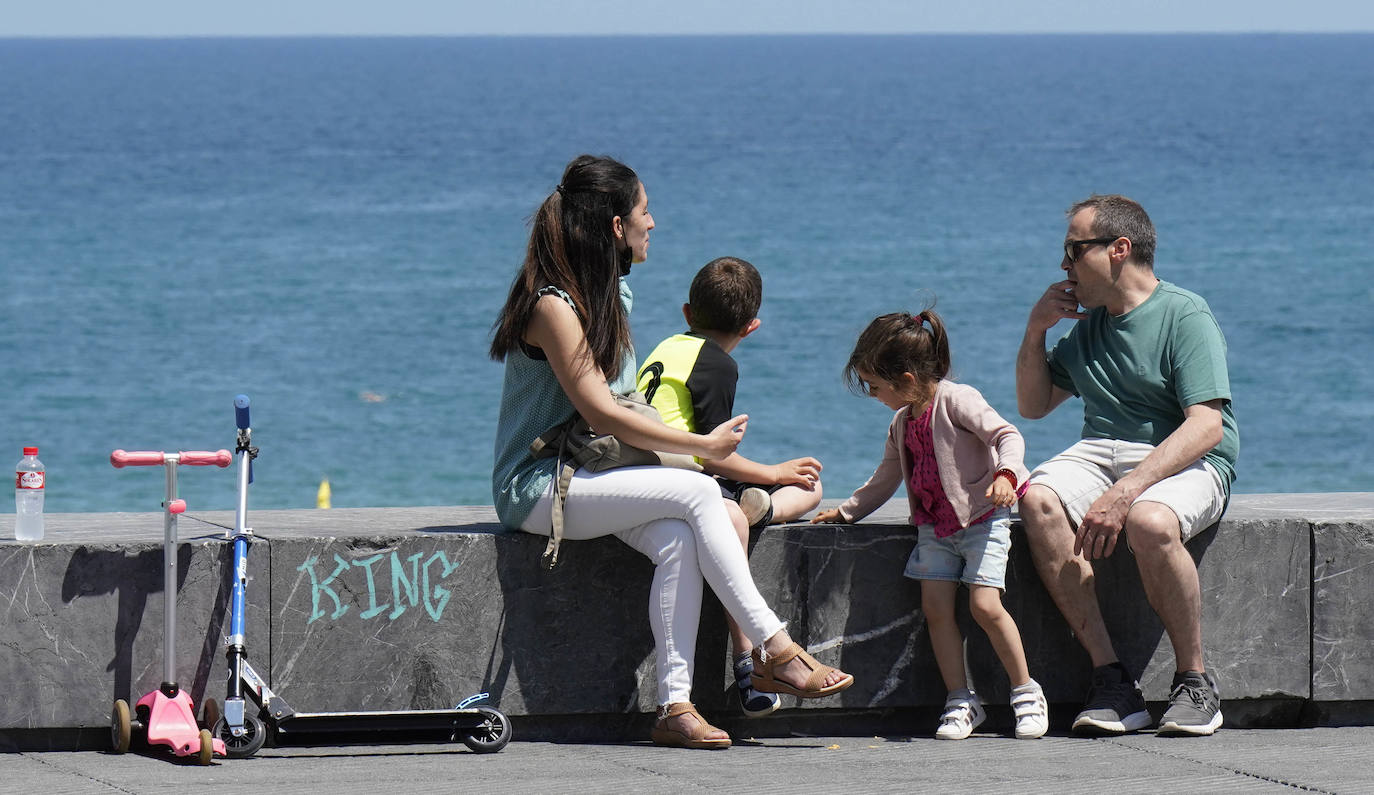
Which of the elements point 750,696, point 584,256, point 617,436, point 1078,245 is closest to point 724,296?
point 584,256

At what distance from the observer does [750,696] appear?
5070 mm

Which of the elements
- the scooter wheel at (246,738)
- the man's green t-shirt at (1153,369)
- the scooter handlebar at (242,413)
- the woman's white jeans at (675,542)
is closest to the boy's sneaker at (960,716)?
the woman's white jeans at (675,542)

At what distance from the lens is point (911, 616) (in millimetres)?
5289

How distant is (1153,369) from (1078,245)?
41 cm

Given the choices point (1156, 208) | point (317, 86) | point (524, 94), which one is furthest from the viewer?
point (317, 86)

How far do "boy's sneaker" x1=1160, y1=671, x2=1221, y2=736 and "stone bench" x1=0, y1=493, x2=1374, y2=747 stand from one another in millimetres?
176

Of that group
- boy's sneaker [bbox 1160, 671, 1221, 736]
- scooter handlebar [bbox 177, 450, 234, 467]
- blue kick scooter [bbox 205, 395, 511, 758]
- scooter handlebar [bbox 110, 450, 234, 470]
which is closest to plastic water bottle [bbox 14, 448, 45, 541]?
scooter handlebar [bbox 110, 450, 234, 470]

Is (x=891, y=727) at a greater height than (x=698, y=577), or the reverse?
(x=698, y=577)

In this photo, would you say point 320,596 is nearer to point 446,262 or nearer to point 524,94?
point 446,262

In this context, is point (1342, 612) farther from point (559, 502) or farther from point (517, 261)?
point (517, 261)

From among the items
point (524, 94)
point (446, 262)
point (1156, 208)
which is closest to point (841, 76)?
point (524, 94)

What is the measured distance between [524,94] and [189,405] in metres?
98.5

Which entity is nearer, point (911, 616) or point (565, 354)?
point (565, 354)

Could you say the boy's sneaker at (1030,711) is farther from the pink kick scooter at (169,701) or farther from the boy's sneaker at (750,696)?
the pink kick scooter at (169,701)
